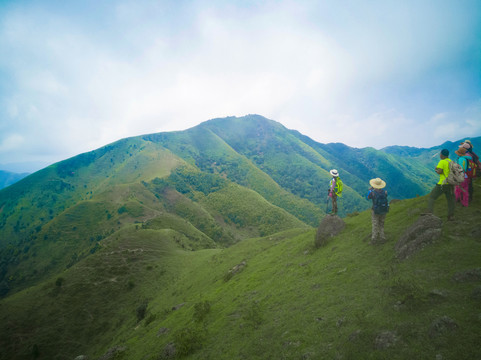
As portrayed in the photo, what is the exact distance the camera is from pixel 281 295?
1450cm

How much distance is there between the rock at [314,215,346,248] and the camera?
65.7 ft

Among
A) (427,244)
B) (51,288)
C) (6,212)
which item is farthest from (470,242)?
(6,212)

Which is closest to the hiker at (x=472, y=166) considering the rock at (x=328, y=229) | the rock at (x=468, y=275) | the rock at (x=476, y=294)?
the rock at (x=468, y=275)

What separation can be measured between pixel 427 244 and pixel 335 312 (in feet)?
19.4

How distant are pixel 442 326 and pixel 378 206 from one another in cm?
760

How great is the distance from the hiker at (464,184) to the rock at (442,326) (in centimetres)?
1004

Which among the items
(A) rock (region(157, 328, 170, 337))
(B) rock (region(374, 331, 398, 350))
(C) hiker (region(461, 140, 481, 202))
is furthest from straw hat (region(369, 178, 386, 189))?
(A) rock (region(157, 328, 170, 337))

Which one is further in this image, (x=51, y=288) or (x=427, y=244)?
(x=51, y=288)

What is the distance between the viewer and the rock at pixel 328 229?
20016 mm

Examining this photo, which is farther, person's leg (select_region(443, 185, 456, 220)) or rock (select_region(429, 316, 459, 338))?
person's leg (select_region(443, 185, 456, 220))

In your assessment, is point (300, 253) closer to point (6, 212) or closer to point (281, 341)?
point (281, 341)

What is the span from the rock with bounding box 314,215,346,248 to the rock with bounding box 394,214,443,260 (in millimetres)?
8125

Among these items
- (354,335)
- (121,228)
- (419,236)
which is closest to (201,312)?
(354,335)

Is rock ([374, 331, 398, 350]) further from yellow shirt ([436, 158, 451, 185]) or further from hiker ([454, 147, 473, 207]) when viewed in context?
hiker ([454, 147, 473, 207])
